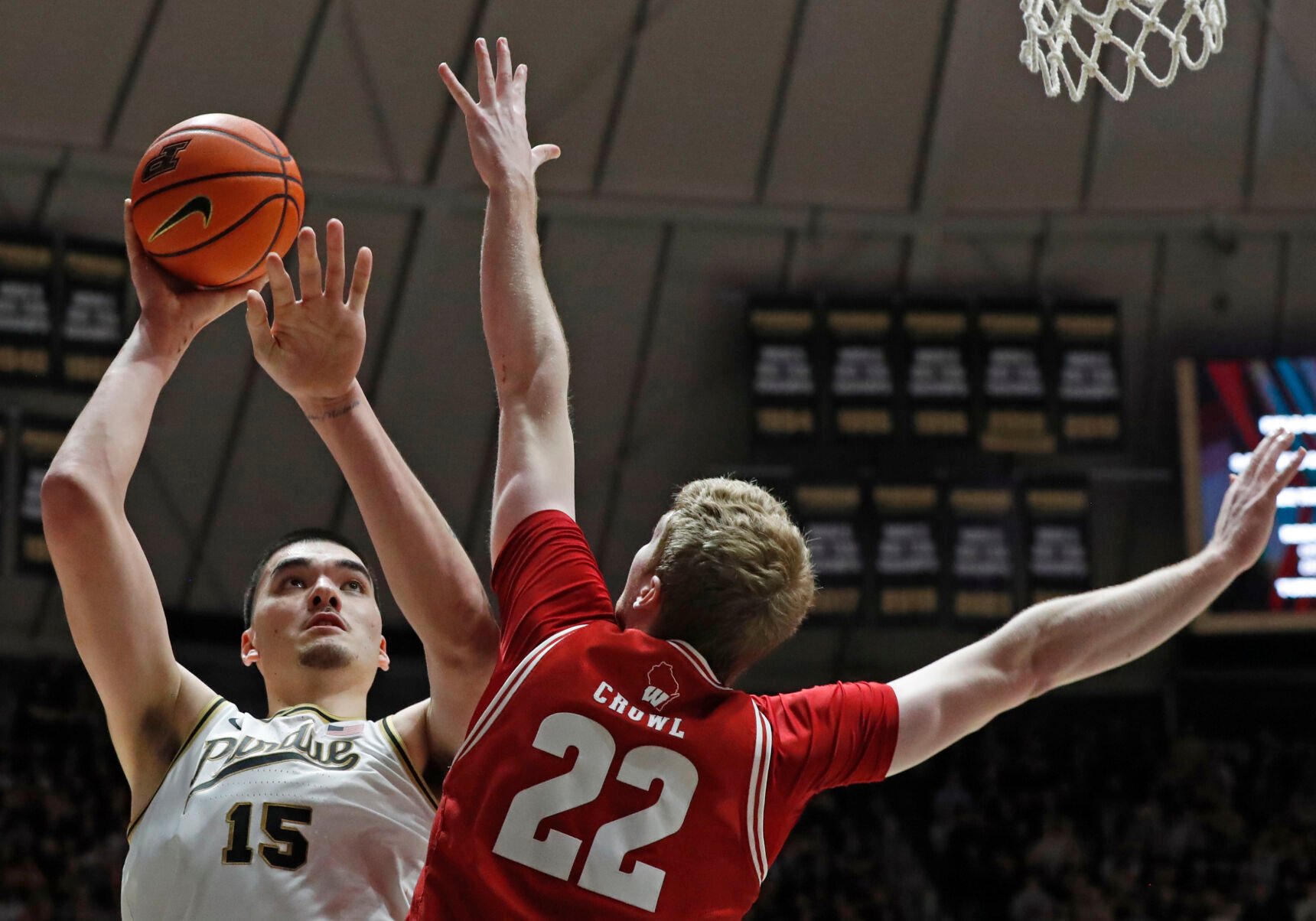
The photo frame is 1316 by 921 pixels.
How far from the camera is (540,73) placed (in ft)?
40.3

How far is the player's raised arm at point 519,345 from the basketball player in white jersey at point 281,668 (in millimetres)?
239

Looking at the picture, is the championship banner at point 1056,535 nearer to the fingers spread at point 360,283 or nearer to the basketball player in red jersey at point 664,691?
the basketball player in red jersey at point 664,691

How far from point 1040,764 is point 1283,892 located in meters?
3.57

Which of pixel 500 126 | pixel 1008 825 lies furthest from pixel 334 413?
pixel 1008 825

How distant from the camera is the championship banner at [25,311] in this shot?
11.3 m

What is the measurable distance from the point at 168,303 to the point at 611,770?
1528 millimetres

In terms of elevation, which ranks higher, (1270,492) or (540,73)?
(540,73)

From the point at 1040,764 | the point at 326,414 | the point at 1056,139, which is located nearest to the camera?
the point at 326,414

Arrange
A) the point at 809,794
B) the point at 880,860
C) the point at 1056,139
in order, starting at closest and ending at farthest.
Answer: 1. the point at 809,794
2. the point at 1056,139
3. the point at 880,860

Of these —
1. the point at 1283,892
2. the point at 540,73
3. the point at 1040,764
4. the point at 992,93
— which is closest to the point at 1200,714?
the point at 1040,764

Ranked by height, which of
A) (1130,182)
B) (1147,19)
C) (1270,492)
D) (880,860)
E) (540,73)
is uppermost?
(1130,182)

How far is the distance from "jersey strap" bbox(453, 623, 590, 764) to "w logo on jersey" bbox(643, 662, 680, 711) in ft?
0.52

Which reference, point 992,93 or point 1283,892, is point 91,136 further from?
point 1283,892

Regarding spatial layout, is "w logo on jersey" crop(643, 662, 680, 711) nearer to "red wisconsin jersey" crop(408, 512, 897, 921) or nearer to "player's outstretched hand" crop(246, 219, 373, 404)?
"red wisconsin jersey" crop(408, 512, 897, 921)
